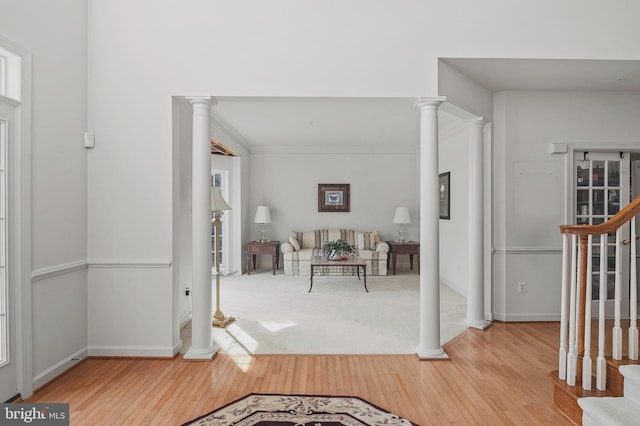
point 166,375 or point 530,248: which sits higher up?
point 530,248

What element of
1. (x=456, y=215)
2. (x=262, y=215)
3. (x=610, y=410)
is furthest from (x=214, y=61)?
(x=262, y=215)

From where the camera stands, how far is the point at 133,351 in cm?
319

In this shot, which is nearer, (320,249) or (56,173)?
(56,173)

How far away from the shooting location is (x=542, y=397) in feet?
8.30

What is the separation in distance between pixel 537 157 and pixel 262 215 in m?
4.94

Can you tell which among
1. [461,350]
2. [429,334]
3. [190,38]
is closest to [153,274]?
[190,38]

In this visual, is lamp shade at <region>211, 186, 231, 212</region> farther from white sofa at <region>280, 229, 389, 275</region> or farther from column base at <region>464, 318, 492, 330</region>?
white sofa at <region>280, 229, 389, 275</region>

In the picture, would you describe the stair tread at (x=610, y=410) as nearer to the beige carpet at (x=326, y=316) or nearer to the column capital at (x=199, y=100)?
the beige carpet at (x=326, y=316)

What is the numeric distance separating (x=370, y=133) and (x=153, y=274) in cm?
446

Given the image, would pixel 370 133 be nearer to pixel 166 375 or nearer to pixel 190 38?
pixel 190 38

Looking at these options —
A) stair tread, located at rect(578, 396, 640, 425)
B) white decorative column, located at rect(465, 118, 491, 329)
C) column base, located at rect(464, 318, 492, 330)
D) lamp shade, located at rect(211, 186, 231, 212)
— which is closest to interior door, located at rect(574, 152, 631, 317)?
white decorative column, located at rect(465, 118, 491, 329)

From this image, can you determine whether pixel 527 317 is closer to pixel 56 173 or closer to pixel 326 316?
pixel 326 316

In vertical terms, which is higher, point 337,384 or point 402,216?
point 402,216

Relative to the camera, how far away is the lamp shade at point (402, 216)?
7362 mm
